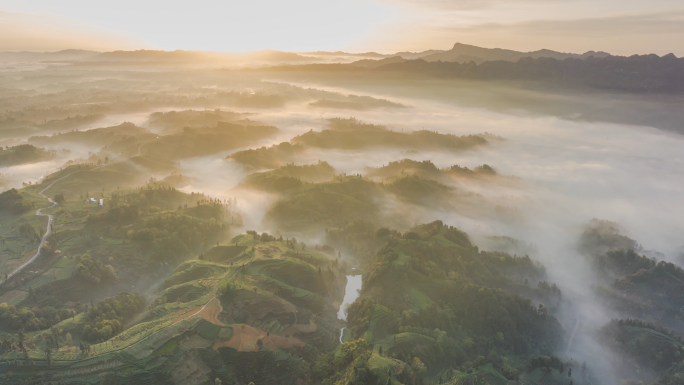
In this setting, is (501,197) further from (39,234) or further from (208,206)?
(39,234)

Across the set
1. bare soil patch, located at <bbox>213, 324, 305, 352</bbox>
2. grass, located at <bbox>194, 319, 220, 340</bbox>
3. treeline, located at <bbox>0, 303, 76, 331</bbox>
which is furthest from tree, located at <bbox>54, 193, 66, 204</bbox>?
bare soil patch, located at <bbox>213, 324, 305, 352</bbox>

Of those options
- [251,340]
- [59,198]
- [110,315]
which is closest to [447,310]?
[251,340]

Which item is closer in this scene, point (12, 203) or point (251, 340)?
point (251, 340)

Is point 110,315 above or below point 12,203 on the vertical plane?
below

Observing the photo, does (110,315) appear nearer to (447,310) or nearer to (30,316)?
(30,316)

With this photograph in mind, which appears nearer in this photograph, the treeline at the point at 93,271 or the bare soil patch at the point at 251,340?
the bare soil patch at the point at 251,340

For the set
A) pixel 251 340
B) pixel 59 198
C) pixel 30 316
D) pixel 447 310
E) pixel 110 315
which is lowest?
pixel 447 310

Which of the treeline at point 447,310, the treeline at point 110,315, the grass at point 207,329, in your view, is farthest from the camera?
the treeline at point 447,310

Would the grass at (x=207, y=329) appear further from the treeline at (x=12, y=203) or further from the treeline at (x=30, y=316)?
the treeline at (x=12, y=203)

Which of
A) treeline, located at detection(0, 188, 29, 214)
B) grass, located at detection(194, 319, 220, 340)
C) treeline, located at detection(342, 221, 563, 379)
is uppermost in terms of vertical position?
treeline, located at detection(0, 188, 29, 214)

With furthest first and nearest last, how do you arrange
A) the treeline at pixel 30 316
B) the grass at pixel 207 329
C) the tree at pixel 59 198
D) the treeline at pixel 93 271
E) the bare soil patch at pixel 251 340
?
the tree at pixel 59 198 → the treeline at pixel 93 271 → the treeline at pixel 30 316 → the bare soil patch at pixel 251 340 → the grass at pixel 207 329

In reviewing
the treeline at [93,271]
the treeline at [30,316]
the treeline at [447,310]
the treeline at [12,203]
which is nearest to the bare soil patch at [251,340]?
the treeline at [447,310]

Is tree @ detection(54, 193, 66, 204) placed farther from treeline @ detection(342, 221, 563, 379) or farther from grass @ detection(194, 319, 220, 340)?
treeline @ detection(342, 221, 563, 379)

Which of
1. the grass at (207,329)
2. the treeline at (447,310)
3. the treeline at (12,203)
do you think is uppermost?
the treeline at (12,203)
